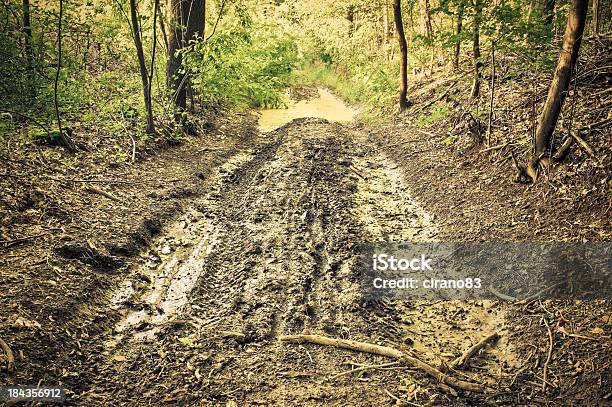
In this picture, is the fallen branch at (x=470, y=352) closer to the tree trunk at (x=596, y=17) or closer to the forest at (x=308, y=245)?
the forest at (x=308, y=245)

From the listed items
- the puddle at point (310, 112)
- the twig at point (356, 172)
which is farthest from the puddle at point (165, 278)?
the puddle at point (310, 112)

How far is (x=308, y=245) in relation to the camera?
229 inches

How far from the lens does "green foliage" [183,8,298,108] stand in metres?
10.2

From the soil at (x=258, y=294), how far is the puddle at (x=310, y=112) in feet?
23.2

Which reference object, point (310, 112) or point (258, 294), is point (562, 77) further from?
point (310, 112)

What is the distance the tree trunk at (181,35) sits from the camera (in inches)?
422

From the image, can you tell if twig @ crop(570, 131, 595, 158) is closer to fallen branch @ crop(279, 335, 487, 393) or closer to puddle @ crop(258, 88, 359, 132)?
fallen branch @ crop(279, 335, 487, 393)

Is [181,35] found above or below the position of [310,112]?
above

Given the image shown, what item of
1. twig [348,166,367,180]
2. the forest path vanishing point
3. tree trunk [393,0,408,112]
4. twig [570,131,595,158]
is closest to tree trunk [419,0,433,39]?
tree trunk [393,0,408,112]

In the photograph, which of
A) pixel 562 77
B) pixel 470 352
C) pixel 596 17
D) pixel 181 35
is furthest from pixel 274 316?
pixel 181 35

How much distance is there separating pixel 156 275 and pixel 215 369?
6.22ft

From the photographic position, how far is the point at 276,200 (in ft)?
23.5

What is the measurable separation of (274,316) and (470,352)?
1.77 meters

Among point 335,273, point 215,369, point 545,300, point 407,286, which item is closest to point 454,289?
point 407,286
